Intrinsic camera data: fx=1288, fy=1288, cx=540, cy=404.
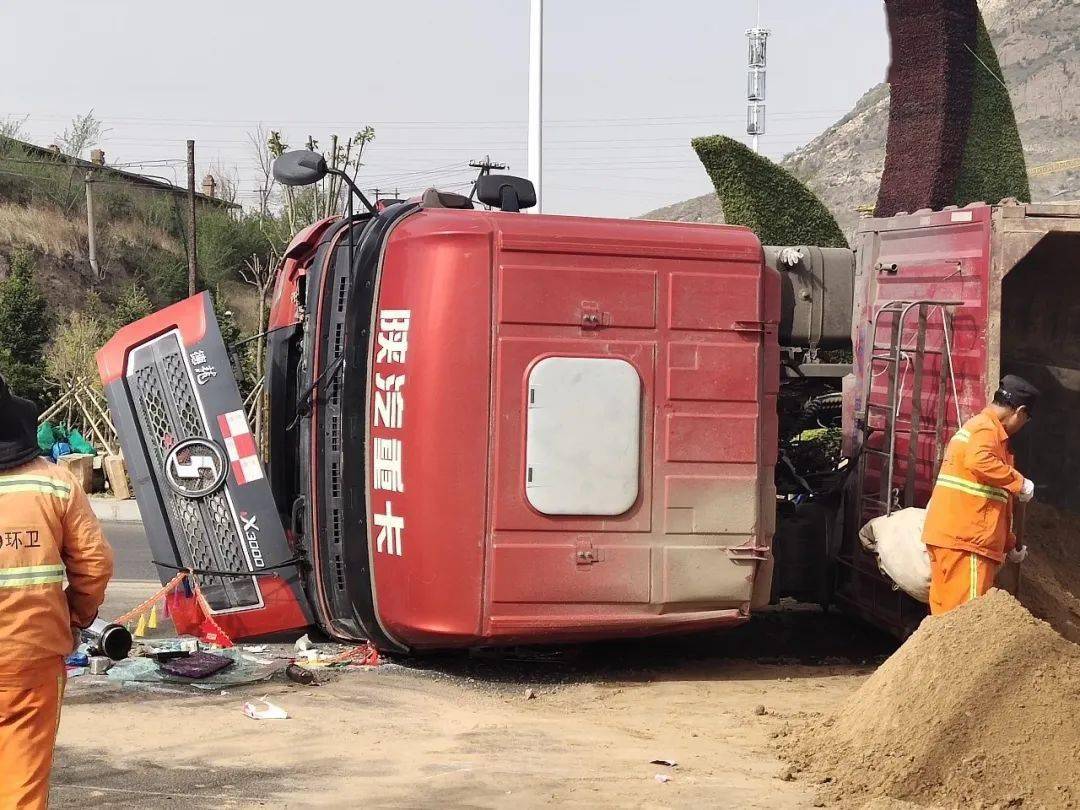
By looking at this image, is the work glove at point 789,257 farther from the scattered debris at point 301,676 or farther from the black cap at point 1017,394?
the scattered debris at point 301,676

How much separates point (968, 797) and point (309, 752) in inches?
Answer: 88.8

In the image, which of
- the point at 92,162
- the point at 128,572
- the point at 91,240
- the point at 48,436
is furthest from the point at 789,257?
the point at 92,162

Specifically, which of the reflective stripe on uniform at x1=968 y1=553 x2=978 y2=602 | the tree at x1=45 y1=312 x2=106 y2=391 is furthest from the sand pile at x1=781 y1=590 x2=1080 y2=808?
the tree at x1=45 y1=312 x2=106 y2=391

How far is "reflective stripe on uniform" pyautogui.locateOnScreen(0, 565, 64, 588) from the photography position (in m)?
3.30

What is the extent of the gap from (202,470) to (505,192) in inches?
88.7

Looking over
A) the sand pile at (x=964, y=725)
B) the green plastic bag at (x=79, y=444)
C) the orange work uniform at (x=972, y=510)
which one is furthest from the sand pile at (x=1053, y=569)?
the green plastic bag at (x=79, y=444)

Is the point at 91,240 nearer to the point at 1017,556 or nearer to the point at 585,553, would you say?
the point at 585,553

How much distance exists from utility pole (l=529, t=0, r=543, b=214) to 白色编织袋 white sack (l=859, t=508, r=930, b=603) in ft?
26.5

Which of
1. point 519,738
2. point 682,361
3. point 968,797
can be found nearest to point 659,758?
point 519,738

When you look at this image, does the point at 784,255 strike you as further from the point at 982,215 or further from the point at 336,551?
the point at 336,551

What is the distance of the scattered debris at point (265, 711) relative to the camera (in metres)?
5.07

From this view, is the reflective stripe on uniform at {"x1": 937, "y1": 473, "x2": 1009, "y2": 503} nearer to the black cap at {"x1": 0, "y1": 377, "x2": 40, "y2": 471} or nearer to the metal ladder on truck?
the metal ladder on truck

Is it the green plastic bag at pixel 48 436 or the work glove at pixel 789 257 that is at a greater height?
the work glove at pixel 789 257

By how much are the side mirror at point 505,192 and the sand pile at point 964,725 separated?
3246 millimetres
